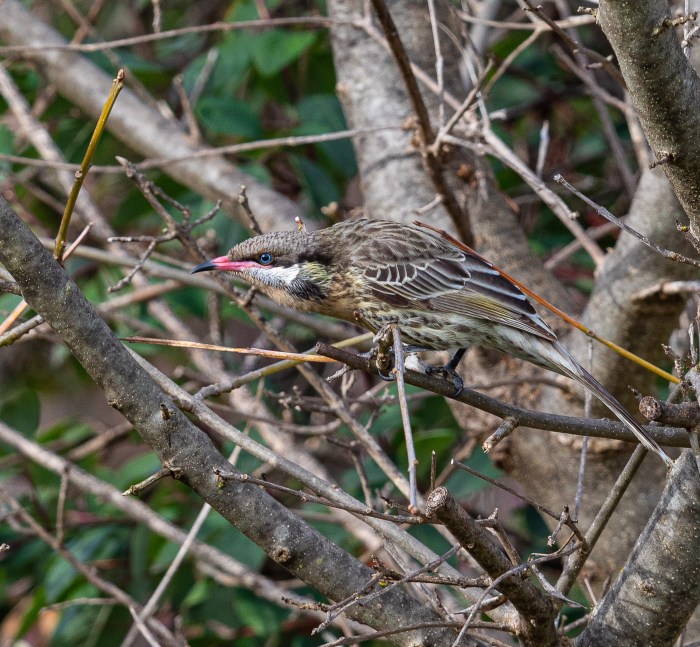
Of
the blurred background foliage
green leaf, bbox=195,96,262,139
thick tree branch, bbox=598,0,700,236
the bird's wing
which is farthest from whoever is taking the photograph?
green leaf, bbox=195,96,262,139

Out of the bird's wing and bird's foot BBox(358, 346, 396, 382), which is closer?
bird's foot BBox(358, 346, 396, 382)

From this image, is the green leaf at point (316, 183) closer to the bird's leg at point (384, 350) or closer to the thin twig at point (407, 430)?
the bird's leg at point (384, 350)

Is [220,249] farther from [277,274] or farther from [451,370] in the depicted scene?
[451,370]

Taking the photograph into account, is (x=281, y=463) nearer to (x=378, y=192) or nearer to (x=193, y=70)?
(x=378, y=192)

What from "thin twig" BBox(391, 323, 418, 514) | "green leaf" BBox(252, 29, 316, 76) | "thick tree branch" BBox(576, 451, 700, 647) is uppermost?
"green leaf" BBox(252, 29, 316, 76)

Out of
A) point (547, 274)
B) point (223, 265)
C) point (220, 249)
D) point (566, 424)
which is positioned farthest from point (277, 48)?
point (566, 424)

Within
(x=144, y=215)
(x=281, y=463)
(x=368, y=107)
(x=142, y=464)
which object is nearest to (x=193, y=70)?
(x=144, y=215)

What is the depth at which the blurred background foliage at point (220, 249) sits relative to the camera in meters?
4.43

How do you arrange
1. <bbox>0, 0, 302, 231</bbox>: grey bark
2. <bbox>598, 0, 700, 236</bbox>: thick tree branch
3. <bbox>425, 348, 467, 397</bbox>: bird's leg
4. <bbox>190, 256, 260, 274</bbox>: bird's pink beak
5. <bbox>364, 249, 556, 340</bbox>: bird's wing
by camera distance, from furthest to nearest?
1. <bbox>0, 0, 302, 231</bbox>: grey bark
2. <bbox>364, 249, 556, 340</bbox>: bird's wing
3. <bbox>190, 256, 260, 274</bbox>: bird's pink beak
4. <bbox>425, 348, 467, 397</bbox>: bird's leg
5. <bbox>598, 0, 700, 236</bbox>: thick tree branch

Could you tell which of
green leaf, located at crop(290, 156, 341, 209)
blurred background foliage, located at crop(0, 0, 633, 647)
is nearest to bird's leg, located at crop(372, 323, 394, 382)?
blurred background foliage, located at crop(0, 0, 633, 647)

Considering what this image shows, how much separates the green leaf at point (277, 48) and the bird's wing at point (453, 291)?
1832 millimetres

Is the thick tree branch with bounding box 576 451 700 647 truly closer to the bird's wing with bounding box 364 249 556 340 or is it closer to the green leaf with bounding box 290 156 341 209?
the bird's wing with bounding box 364 249 556 340

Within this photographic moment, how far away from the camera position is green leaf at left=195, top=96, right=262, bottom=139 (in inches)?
192

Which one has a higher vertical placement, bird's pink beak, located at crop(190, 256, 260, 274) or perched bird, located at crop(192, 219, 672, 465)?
bird's pink beak, located at crop(190, 256, 260, 274)
